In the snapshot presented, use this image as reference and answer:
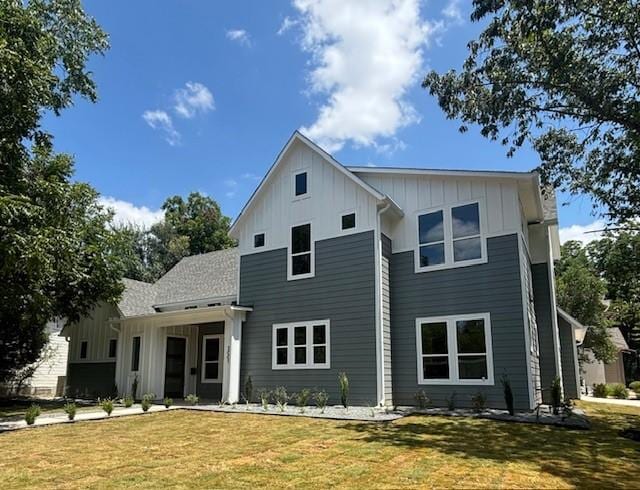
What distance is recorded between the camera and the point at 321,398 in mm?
12461

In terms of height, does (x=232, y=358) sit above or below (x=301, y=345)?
below

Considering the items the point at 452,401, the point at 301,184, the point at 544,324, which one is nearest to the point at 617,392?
the point at 544,324

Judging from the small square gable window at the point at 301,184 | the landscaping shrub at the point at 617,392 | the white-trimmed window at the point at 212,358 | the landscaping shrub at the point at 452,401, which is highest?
the small square gable window at the point at 301,184

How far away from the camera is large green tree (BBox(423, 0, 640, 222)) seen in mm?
10750

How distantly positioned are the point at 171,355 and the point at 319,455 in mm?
12039

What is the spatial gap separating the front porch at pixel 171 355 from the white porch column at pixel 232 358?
0.38 m

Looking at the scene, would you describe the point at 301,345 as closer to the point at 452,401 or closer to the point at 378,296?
the point at 378,296

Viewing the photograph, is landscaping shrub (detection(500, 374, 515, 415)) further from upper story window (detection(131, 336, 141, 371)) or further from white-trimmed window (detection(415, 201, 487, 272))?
upper story window (detection(131, 336, 141, 371))

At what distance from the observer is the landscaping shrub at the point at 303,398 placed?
12.7m

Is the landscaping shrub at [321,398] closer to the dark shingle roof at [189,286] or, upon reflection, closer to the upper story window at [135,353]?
the dark shingle roof at [189,286]

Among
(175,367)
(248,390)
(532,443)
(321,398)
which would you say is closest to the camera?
(532,443)

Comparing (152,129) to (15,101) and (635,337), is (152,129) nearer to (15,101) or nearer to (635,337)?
(15,101)


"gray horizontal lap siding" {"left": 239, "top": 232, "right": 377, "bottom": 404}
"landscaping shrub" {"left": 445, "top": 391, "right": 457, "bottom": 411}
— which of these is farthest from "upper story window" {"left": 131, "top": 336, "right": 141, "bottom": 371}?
"landscaping shrub" {"left": 445, "top": 391, "right": 457, "bottom": 411}

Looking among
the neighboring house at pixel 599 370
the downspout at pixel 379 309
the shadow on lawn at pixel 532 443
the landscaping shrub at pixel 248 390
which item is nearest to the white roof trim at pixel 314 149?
the downspout at pixel 379 309
